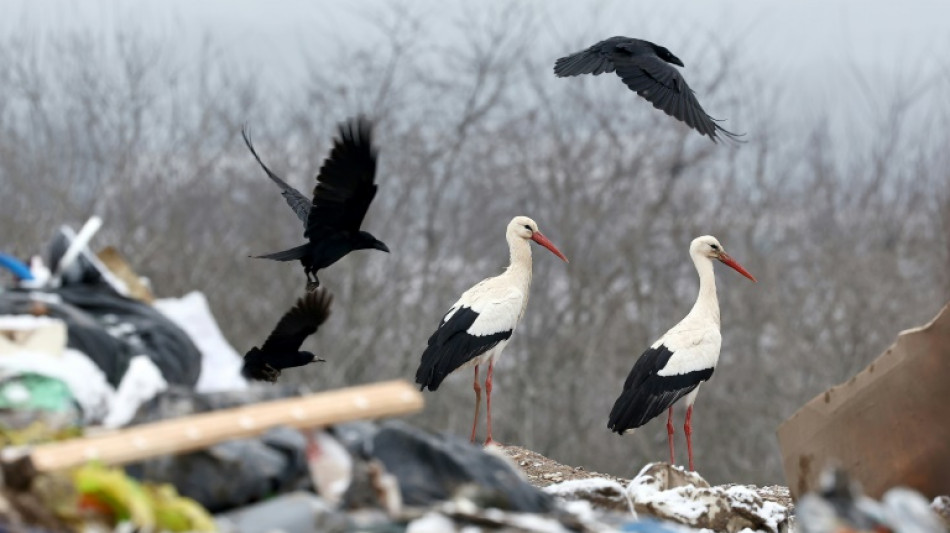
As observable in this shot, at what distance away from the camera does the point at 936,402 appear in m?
5.63

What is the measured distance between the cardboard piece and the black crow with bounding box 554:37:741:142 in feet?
10.1

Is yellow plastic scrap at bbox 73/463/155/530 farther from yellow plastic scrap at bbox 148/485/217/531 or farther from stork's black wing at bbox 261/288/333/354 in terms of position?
stork's black wing at bbox 261/288/333/354

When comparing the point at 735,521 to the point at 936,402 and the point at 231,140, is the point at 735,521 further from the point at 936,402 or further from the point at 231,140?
the point at 231,140

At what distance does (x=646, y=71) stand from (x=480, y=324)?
5.62 feet

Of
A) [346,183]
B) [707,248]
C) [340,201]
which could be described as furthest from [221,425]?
[707,248]

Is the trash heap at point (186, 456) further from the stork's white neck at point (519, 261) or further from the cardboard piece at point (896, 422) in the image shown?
the stork's white neck at point (519, 261)

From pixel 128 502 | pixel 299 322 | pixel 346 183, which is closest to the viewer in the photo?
pixel 128 502

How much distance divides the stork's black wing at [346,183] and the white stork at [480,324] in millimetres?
849

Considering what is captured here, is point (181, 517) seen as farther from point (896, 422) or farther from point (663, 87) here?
point (663, 87)

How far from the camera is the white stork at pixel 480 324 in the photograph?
9.07m

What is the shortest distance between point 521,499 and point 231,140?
24920 millimetres

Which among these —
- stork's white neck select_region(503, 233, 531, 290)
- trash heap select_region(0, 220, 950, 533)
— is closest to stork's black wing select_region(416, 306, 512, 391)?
stork's white neck select_region(503, 233, 531, 290)

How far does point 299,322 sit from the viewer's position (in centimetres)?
789

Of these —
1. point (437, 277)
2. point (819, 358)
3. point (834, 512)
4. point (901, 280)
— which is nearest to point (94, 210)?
point (437, 277)
